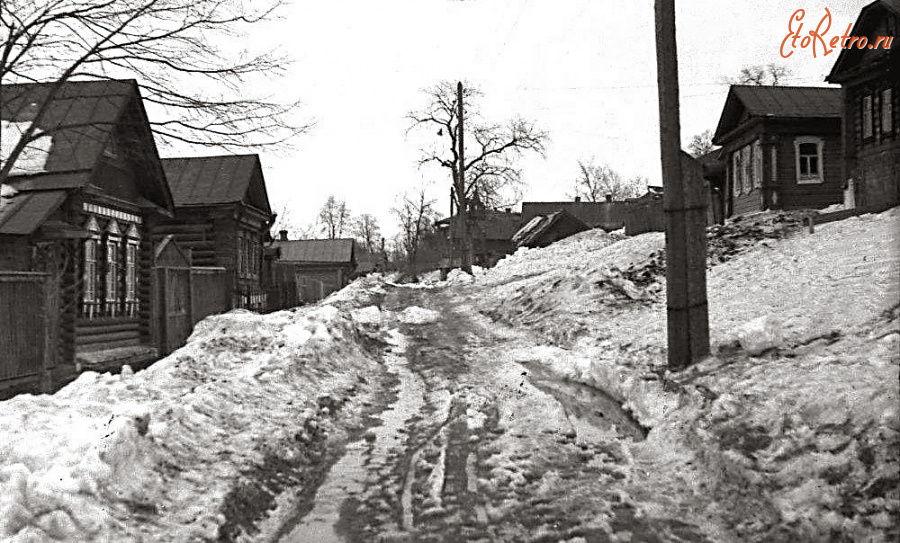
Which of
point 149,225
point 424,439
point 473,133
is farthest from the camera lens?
point 473,133

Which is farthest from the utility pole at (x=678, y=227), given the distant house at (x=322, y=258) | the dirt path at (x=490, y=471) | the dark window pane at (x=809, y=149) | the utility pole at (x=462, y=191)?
the distant house at (x=322, y=258)

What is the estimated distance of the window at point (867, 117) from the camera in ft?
66.2

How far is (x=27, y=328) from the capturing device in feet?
32.0

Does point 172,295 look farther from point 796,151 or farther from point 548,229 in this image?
point 548,229

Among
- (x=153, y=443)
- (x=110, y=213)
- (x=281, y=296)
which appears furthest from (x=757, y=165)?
(x=153, y=443)

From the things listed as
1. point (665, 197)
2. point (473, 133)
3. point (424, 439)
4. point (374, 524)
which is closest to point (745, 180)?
point (473, 133)

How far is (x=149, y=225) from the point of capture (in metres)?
17.9

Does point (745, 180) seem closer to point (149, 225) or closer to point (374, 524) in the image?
point (149, 225)

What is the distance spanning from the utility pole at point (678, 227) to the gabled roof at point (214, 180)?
1932cm

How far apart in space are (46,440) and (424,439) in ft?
10.3

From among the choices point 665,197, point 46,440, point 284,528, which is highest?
point 665,197

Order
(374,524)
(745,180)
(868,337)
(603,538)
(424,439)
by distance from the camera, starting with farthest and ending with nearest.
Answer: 1. (745,180)
2. (424,439)
3. (868,337)
4. (374,524)
5. (603,538)

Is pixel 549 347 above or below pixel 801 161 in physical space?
below

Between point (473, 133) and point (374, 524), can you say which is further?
point (473, 133)
